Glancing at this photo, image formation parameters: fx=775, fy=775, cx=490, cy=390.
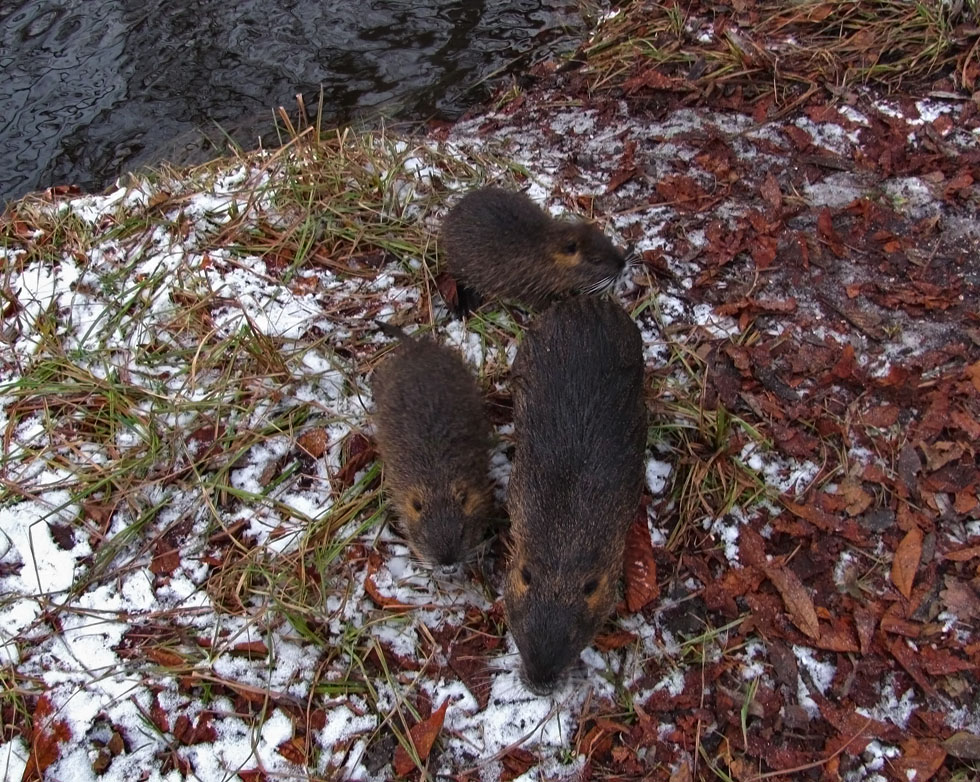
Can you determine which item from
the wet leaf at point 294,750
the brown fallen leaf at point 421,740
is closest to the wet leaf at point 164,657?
the wet leaf at point 294,750

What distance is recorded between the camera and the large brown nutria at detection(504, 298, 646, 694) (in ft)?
8.46

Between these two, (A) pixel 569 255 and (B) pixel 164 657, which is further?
(A) pixel 569 255

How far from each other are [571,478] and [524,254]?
143cm

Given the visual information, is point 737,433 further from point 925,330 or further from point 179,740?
point 179,740

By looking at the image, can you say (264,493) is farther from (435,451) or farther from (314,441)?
(435,451)

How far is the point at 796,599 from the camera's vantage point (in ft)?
9.58

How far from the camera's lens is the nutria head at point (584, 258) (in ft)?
12.3

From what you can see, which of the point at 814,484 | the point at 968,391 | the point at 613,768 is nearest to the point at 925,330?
the point at 968,391

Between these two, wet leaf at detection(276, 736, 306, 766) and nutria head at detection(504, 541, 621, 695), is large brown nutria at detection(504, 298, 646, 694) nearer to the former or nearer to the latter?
nutria head at detection(504, 541, 621, 695)

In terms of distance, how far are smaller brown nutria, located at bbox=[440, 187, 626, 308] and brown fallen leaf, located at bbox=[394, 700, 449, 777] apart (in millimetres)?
2025

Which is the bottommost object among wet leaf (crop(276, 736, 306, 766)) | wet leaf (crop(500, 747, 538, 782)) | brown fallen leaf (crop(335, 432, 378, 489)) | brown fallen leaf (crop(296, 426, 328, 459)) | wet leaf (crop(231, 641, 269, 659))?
wet leaf (crop(500, 747, 538, 782))

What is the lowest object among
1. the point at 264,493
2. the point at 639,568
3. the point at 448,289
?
the point at 639,568

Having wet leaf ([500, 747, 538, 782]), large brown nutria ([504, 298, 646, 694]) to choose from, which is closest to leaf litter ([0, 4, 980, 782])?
wet leaf ([500, 747, 538, 782])

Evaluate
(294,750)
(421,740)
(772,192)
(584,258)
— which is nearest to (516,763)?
(421,740)
